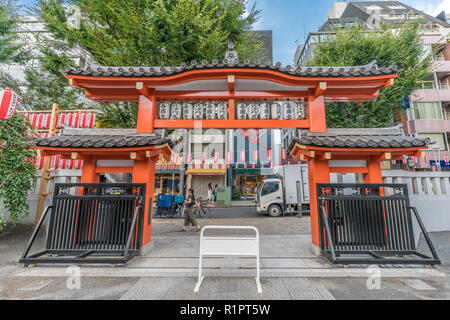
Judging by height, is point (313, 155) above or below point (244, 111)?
below

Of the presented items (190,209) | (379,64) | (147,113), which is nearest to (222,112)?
(147,113)

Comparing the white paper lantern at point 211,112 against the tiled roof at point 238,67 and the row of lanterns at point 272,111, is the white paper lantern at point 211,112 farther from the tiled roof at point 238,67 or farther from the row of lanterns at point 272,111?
the tiled roof at point 238,67

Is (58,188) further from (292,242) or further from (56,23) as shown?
(56,23)

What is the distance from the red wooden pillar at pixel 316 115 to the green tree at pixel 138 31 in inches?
195

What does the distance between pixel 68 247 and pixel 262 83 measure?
21.3 ft

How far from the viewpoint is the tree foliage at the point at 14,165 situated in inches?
216

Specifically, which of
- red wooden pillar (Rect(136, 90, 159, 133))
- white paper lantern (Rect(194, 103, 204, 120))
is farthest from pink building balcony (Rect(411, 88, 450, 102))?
red wooden pillar (Rect(136, 90, 159, 133))

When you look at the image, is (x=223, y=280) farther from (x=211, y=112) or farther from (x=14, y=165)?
(x=14, y=165)

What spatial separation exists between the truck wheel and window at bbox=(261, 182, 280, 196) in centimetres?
93

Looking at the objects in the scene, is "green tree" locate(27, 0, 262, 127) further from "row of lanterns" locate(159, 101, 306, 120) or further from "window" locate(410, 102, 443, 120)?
"window" locate(410, 102, 443, 120)

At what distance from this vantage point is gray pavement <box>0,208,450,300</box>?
309 centimetres

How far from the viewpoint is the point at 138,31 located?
26.1ft
